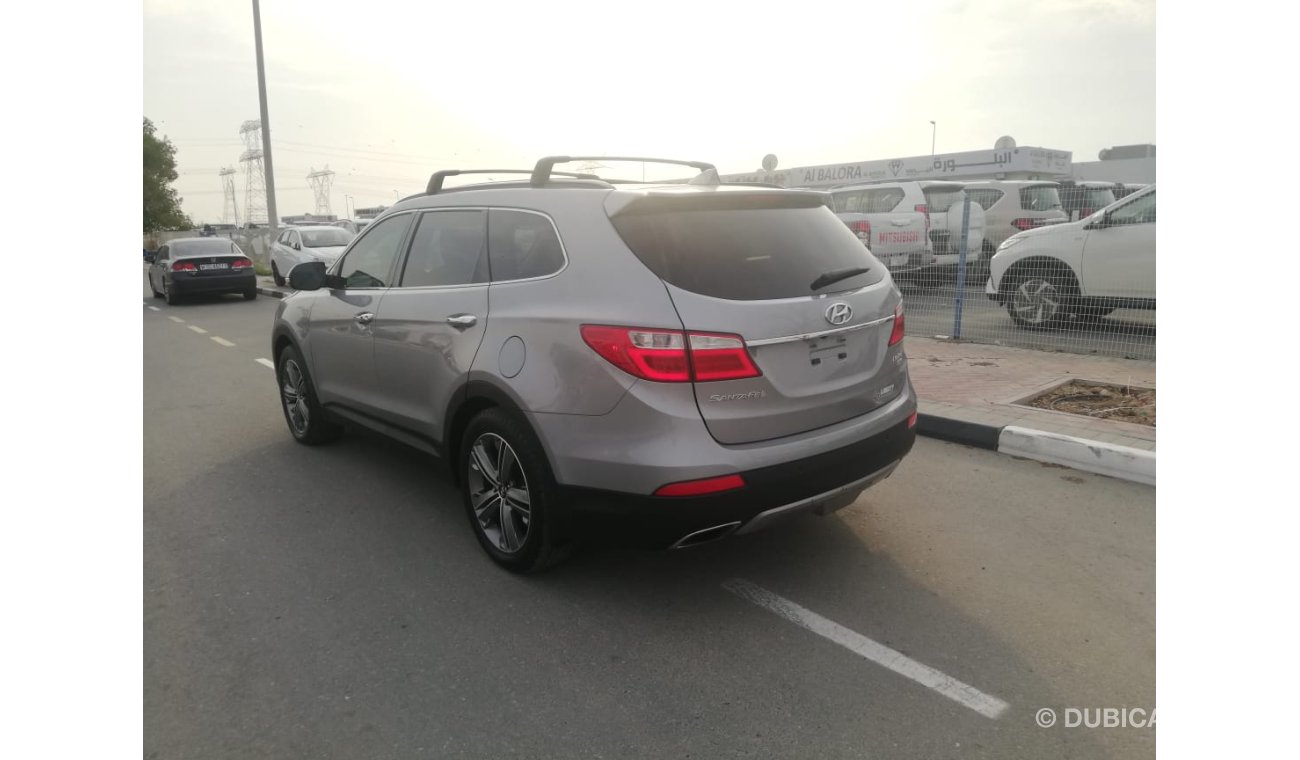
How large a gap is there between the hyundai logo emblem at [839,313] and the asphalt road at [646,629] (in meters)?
1.13

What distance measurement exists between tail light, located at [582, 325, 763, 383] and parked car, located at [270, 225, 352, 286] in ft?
60.0

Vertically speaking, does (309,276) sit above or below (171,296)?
below

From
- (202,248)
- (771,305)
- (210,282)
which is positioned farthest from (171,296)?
(771,305)

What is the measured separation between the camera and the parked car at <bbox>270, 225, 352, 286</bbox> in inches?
792

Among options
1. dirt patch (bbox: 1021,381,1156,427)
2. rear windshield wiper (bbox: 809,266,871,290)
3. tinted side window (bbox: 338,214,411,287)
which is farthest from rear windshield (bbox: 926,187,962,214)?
rear windshield wiper (bbox: 809,266,871,290)

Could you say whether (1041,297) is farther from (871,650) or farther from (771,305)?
(871,650)

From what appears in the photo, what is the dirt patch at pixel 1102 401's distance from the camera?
19.3 feet

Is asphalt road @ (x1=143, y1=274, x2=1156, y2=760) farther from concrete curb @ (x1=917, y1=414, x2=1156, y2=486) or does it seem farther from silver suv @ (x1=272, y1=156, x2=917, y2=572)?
silver suv @ (x1=272, y1=156, x2=917, y2=572)

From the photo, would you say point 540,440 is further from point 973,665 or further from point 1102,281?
point 1102,281

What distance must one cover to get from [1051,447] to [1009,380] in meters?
2.10

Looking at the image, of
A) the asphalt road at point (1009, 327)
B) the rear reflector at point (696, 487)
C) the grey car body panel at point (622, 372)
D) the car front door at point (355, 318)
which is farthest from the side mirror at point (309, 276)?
the asphalt road at point (1009, 327)

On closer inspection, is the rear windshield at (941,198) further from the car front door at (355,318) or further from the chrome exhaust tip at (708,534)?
the chrome exhaust tip at (708,534)

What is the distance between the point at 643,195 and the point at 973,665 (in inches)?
84.1

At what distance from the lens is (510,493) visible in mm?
3697
